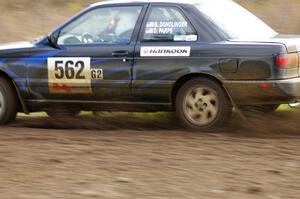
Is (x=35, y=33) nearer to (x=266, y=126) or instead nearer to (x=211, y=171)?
(x=266, y=126)

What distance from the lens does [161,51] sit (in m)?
7.12

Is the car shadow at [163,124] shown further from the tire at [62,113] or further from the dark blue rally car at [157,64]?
the dark blue rally car at [157,64]

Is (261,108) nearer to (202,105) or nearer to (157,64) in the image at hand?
(202,105)

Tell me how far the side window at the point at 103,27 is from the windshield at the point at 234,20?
879 millimetres

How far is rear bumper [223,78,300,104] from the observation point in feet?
22.1

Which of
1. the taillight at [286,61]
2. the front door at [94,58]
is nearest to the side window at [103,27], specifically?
the front door at [94,58]

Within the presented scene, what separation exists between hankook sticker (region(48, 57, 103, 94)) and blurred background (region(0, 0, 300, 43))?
24.9ft

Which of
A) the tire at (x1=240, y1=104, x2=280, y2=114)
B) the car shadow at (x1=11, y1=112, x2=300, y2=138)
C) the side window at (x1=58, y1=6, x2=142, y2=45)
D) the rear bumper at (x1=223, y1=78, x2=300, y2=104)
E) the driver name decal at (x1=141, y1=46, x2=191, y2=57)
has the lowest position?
the car shadow at (x1=11, y1=112, x2=300, y2=138)

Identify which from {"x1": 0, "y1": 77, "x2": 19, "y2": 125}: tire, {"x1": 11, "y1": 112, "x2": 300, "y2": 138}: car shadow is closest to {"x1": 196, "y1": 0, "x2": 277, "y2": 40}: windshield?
{"x1": 11, "y1": 112, "x2": 300, "y2": 138}: car shadow

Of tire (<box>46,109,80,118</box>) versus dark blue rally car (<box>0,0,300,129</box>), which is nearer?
dark blue rally car (<box>0,0,300,129</box>)

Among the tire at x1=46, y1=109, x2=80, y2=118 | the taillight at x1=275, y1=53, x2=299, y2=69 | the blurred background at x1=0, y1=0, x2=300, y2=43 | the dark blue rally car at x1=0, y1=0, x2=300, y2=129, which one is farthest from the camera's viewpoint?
the blurred background at x1=0, y1=0, x2=300, y2=43

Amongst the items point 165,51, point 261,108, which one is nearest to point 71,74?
point 165,51

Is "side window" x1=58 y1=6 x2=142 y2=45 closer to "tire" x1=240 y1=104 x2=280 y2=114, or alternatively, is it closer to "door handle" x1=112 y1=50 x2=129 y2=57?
"door handle" x1=112 y1=50 x2=129 y2=57

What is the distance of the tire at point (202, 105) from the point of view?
703 centimetres
